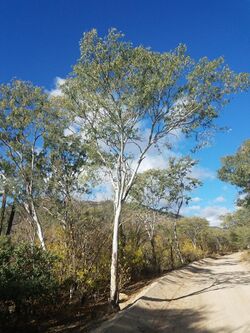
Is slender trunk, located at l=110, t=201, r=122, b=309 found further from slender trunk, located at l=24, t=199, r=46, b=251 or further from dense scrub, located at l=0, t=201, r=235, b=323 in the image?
slender trunk, located at l=24, t=199, r=46, b=251

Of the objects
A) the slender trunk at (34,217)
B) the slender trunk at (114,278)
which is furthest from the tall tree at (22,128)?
the slender trunk at (114,278)

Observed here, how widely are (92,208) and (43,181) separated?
935 cm

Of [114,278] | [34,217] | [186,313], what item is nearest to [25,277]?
[114,278]

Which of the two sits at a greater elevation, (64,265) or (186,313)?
(64,265)

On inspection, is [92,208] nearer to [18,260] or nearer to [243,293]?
[18,260]

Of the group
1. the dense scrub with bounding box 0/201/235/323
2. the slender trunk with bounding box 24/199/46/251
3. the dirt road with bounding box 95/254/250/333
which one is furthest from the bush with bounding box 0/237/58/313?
the slender trunk with bounding box 24/199/46/251

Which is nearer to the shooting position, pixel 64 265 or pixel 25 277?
pixel 25 277

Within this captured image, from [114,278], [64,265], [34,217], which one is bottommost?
[114,278]

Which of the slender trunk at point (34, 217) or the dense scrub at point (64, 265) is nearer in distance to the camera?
the dense scrub at point (64, 265)

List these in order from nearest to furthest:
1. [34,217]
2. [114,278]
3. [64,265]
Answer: [114,278]
[64,265]
[34,217]

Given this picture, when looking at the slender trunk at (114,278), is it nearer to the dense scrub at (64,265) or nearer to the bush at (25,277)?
the dense scrub at (64,265)

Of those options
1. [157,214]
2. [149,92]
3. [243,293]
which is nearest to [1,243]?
[149,92]

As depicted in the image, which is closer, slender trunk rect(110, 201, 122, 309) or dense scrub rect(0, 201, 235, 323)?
dense scrub rect(0, 201, 235, 323)

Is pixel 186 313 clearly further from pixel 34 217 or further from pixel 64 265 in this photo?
pixel 34 217
